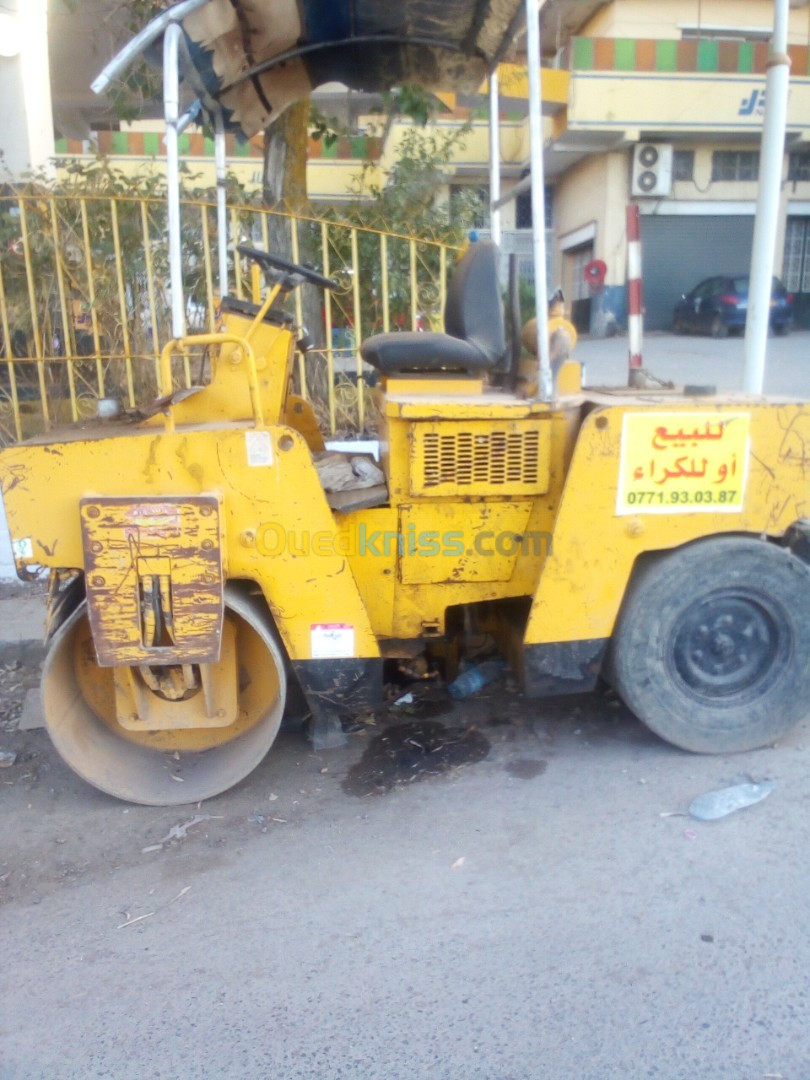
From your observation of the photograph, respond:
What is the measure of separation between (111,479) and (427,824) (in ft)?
5.41

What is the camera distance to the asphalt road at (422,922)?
214cm

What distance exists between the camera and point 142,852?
3.01 metres

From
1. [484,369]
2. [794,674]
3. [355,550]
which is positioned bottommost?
[794,674]

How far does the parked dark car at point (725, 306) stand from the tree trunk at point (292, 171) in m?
14.8

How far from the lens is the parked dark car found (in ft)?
65.4

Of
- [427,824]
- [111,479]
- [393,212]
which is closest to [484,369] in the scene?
[111,479]

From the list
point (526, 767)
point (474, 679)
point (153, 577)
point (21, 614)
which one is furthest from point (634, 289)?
point (21, 614)

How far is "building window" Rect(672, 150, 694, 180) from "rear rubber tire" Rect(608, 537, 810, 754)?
21.8 meters

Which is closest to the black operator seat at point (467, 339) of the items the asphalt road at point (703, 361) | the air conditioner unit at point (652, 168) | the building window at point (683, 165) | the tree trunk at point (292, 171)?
the tree trunk at point (292, 171)

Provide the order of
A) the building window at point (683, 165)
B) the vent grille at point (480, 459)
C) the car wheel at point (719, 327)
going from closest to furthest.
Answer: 1. the vent grille at point (480, 459)
2. the car wheel at point (719, 327)
3. the building window at point (683, 165)

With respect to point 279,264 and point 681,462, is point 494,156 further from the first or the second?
point 681,462

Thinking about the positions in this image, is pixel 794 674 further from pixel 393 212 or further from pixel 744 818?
pixel 393 212

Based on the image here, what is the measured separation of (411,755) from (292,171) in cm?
555

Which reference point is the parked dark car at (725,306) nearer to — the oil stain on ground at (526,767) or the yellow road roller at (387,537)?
the yellow road roller at (387,537)
